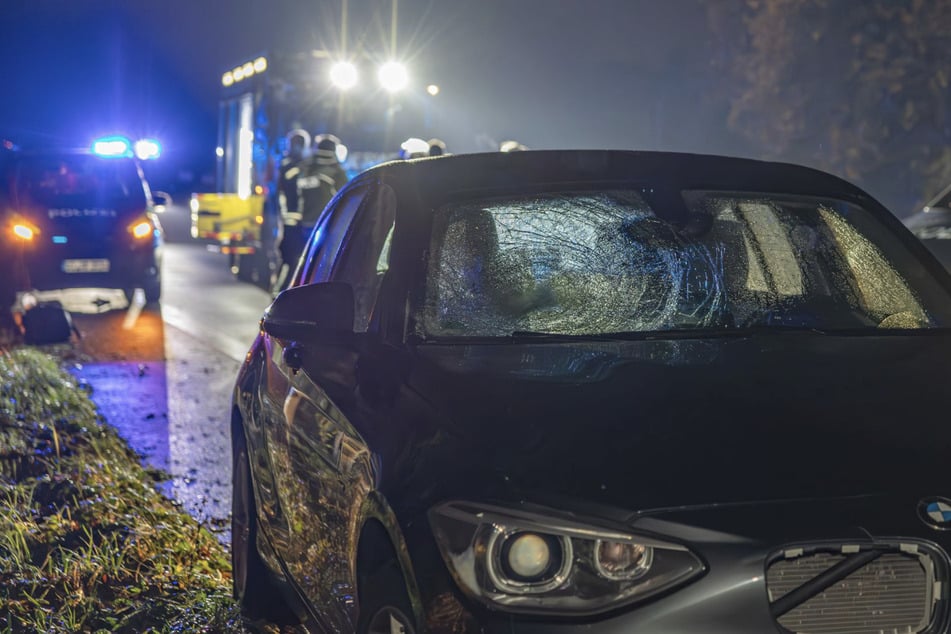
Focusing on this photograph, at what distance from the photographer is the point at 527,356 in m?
3.66

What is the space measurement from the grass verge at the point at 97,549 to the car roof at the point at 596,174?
5.34ft

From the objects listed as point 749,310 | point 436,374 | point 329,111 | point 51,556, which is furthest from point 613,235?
point 329,111

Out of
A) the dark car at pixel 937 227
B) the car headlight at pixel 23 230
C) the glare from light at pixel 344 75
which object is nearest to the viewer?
the dark car at pixel 937 227

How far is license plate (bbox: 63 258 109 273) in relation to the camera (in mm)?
15453

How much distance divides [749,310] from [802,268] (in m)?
0.51

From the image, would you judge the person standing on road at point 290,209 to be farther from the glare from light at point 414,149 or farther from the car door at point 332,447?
the car door at point 332,447

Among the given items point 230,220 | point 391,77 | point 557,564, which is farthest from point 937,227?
point 230,220

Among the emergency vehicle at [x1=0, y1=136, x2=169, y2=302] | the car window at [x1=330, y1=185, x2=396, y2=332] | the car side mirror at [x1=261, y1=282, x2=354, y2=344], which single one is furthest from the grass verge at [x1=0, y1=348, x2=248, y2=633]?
the emergency vehicle at [x1=0, y1=136, x2=169, y2=302]

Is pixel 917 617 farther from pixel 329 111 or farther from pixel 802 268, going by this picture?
pixel 329 111

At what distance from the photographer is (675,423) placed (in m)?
3.04

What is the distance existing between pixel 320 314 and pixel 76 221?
1232cm

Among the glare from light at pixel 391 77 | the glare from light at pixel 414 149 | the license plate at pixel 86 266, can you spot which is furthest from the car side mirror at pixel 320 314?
the glare from light at pixel 391 77

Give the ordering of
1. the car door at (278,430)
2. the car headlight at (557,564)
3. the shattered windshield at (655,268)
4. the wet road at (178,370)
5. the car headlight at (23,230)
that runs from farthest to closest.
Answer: the car headlight at (23,230) → the wet road at (178,370) → the car door at (278,430) → the shattered windshield at (655,268) → the car headlight at (557,564)

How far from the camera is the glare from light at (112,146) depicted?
634 inches
